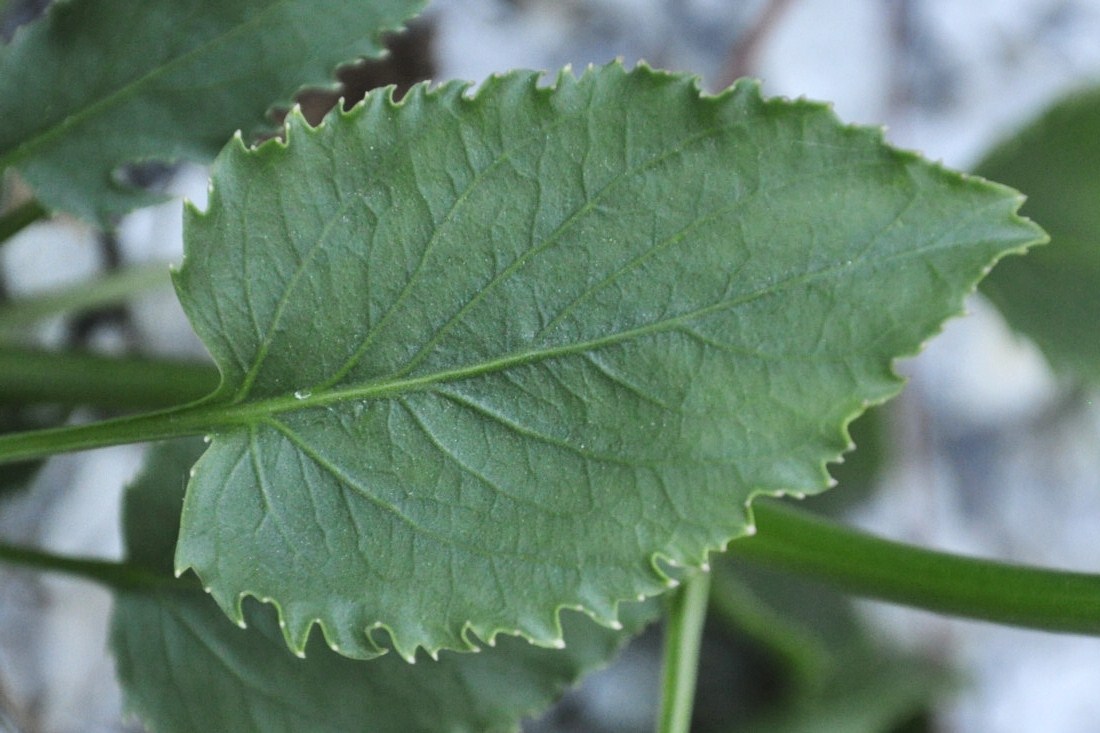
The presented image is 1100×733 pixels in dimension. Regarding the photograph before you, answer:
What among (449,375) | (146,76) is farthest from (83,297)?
(449,375)

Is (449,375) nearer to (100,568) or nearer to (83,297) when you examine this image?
(100,568)

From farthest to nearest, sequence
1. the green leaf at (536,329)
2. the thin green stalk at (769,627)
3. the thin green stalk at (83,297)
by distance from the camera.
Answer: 1. the thin green stalk at (769,627)
2. the thin green stalk at (83,297)
3. the green leaf at (536,329)

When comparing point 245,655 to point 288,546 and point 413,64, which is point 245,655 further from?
point 413,64

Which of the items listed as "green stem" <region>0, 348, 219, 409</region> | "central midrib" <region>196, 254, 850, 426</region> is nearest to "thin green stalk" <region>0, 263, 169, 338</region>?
"green stem" <region>0, 348, 219, 409</region>

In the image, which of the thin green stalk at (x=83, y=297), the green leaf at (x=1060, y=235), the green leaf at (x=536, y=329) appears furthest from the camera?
the thin green stalk at (x=83, y=297)

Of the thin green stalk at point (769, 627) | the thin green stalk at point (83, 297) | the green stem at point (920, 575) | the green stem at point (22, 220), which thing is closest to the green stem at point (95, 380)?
the green stem at point (22, 220)

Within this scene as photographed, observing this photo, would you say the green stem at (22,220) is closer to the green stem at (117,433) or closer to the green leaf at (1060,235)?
the green stem at (117,433)

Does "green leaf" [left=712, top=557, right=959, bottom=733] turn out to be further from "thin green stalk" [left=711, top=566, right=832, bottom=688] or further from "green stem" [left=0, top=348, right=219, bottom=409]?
"green stem" [left=0, top=348, right=219, bottom=409]
